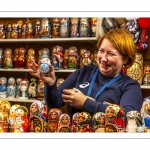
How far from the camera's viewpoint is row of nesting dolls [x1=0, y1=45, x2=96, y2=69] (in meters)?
3.28

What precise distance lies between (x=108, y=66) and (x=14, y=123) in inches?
20.4

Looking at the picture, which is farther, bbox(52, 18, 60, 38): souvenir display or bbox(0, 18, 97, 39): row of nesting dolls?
bbox(52, 18, 60, 38): souvenir display

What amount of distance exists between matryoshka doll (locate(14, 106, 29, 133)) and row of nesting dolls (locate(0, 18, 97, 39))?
2.22m

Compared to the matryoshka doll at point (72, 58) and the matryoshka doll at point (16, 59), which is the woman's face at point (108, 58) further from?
the matryoshka doll at point (16, 59)

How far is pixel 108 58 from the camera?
1.34 metres

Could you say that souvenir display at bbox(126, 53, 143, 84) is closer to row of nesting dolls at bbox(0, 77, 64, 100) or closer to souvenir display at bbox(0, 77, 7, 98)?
row of nesting dolls at bbox(0, 77, 64, 100)

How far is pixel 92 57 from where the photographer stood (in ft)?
10.8

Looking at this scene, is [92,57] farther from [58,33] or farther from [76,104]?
[76,104]

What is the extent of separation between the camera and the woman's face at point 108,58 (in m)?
1.33

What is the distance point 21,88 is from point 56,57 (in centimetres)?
57

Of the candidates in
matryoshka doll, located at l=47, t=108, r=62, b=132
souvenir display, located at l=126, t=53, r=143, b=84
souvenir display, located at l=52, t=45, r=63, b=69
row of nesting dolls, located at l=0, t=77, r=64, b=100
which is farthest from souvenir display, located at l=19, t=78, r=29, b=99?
matryoshka doll, located at l=47, t=108, r=62, b=132

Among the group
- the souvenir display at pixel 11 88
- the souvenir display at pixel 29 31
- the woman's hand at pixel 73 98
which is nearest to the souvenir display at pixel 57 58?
the souvenir display at pixel 29 31

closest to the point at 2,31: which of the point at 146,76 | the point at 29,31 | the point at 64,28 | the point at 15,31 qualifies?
the point at 15,31
